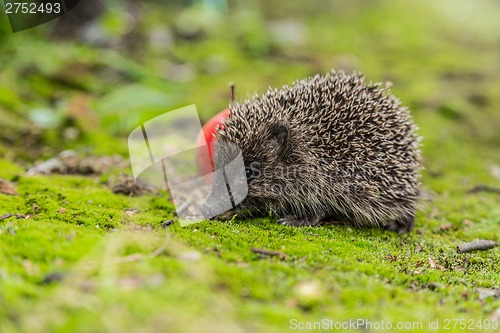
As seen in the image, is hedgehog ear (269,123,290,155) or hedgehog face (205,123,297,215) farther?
hedgehog ear (269,123,290,155)

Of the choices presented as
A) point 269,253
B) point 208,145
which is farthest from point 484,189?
point 269,253

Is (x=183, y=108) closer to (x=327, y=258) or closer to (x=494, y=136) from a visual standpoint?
(x=327, y=258)

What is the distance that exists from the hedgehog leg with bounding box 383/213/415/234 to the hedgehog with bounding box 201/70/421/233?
0.04 feet

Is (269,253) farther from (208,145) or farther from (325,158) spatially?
(208,145)

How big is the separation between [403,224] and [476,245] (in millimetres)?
931

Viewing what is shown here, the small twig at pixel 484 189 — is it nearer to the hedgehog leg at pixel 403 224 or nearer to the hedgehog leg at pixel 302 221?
the hedgehog leg at pixel 403 224

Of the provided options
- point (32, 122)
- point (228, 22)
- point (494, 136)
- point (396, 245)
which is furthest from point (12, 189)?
point (228, 22)

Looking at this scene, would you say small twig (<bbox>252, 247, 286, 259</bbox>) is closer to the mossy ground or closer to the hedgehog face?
the mossy ground

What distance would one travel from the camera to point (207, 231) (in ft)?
16.4

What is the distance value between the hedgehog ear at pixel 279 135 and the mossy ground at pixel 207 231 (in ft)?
3.59

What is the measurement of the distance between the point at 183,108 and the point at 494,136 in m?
6.60

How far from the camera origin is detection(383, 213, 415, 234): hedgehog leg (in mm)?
6285

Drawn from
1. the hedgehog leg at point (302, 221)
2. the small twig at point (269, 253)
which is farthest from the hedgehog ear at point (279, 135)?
the small twig at point (269, 253)

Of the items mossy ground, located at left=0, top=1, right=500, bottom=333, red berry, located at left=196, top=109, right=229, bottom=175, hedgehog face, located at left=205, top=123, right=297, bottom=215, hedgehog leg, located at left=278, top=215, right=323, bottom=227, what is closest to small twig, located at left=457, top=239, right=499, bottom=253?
mossy ground, located at left=0, top=1, right=500, bottom=333
